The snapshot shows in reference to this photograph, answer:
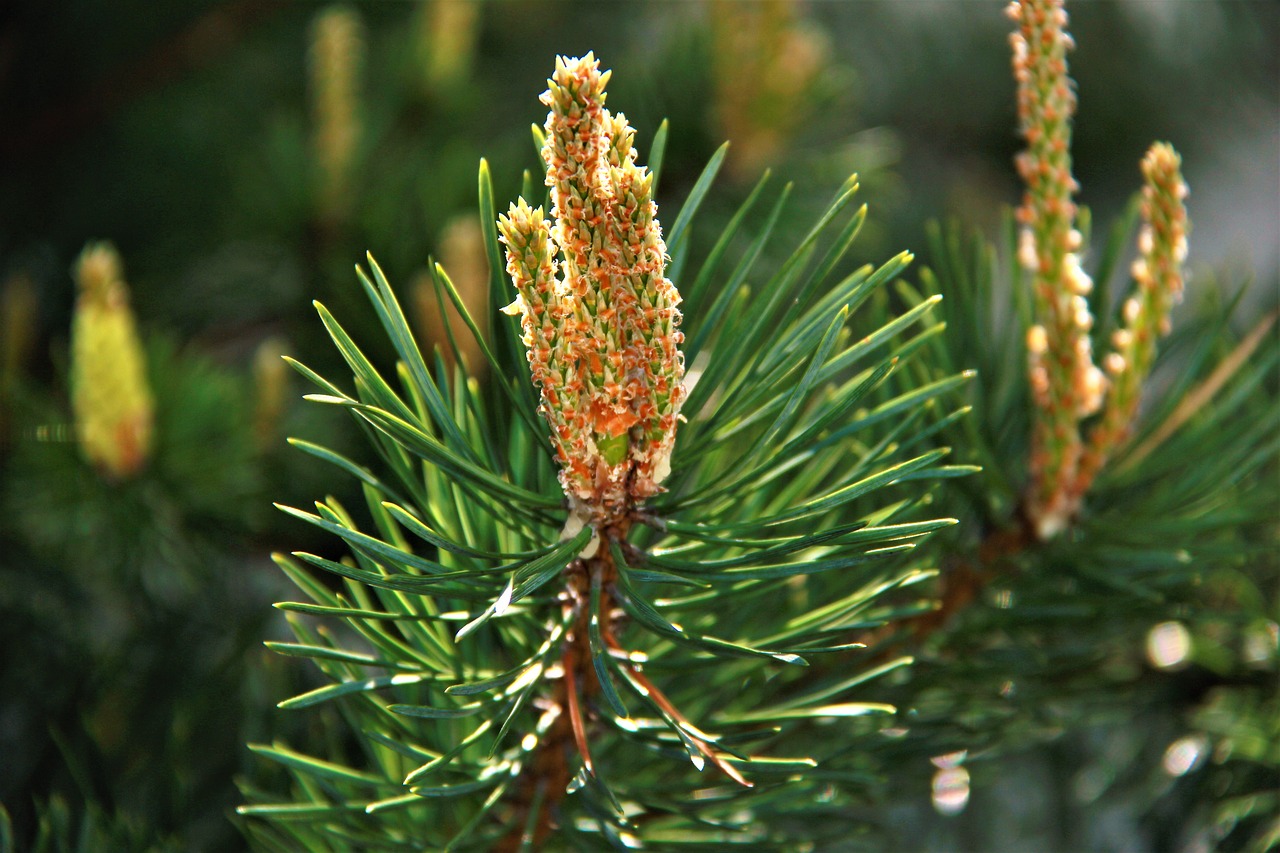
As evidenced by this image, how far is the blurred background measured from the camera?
38 centimetres

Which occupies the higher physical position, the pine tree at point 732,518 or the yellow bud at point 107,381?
the yellow bud at point 107,381

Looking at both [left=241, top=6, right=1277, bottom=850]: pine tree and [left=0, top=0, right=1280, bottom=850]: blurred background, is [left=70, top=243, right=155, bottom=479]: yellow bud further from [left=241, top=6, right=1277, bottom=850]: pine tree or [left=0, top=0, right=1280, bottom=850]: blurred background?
[left=241, top=6, right=1277, bottom=850]: pine tree

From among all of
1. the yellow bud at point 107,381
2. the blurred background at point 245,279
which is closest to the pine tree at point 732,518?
the blurred background at point 245,279

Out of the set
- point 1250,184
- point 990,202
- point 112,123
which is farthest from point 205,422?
point 1250,184

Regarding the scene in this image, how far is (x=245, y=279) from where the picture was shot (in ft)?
1.95

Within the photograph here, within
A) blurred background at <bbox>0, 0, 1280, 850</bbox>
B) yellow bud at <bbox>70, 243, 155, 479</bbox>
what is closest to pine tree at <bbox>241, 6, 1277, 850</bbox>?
blurred background at <bbox>0, 0, 1280, 850</bbox>

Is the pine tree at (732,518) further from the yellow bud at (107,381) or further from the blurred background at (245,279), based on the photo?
the yellow bud at (107,381)

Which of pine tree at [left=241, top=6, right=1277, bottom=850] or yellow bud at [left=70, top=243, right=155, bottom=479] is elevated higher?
yellow bud at [left=70, top=243, right=155, bottom=479]

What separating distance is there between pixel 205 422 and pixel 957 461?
0.32m

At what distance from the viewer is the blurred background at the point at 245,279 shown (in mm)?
381

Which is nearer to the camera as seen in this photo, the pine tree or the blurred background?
the pine tree

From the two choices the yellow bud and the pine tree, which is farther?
the yellow bud

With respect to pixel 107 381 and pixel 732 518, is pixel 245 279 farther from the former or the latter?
A: pixel 732 518

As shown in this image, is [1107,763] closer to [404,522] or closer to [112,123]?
[404,522]
